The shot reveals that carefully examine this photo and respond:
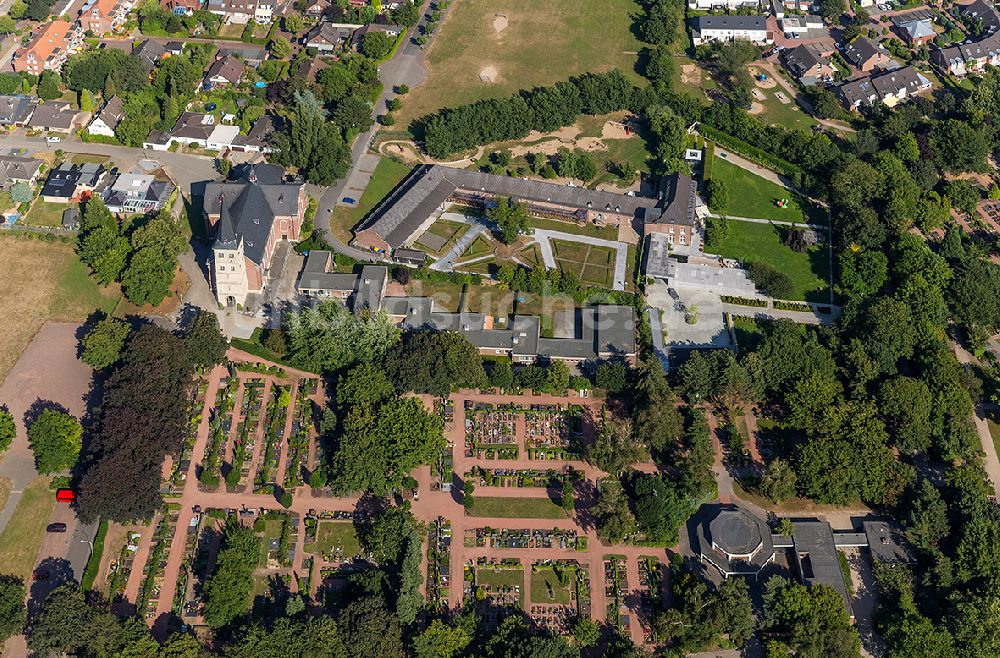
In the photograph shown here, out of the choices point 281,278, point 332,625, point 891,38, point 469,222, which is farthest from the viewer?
point 891,38

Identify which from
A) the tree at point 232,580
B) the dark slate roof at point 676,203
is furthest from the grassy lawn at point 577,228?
the tree at point 232,580

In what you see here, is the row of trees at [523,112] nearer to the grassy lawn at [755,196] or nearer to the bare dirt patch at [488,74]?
the bare dirt patch at [488,74]

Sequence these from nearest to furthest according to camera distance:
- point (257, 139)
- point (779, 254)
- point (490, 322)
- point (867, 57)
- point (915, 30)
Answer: point (490, 322)
point (779, 254)
point (257, 139)
point (867, 57)
point (915, 30)

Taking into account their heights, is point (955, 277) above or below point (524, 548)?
above

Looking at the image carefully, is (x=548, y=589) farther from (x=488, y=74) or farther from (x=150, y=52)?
(x=150, y=52)

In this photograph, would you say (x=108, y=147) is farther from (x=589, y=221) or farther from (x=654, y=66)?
(x=654, y=66)

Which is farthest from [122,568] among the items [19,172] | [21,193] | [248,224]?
[19,172]

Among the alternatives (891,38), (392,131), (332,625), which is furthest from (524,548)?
(891,38)
